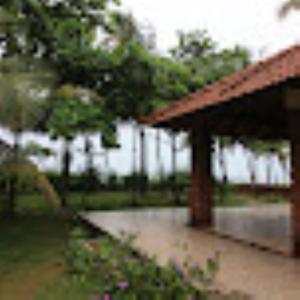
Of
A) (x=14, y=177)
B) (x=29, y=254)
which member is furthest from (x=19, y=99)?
(x=29, y=254)

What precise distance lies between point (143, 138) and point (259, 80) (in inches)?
335

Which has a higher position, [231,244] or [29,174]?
[29,174]

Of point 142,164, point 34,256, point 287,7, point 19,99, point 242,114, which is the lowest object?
point 34,256

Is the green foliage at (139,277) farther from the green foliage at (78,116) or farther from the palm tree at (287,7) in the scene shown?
the palm tree at (287,7)

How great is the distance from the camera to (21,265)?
Answer: 6191 millimetres

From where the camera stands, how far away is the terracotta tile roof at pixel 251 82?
5.30 meters

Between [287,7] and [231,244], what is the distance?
18.8 ft

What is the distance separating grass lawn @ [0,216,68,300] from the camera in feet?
17.0

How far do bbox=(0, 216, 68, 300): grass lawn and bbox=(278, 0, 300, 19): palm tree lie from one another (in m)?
6.52

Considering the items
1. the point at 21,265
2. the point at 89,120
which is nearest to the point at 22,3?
the point at 89,120

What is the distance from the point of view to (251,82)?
5.94m

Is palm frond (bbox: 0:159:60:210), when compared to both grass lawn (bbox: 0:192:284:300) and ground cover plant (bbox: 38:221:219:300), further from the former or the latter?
ground cover plant (bbox: 38:221:219:300)

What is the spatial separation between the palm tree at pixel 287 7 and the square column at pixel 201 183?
3409 mm

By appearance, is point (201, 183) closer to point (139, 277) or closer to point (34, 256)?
point (34, 256)
